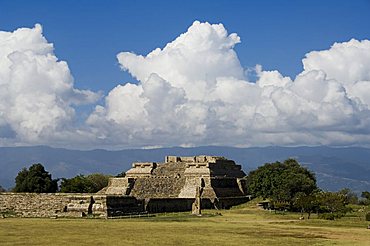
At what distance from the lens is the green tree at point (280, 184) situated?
279 feet

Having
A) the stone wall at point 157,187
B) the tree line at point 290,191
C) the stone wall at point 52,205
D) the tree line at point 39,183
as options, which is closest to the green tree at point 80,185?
the tree line at point 39,183

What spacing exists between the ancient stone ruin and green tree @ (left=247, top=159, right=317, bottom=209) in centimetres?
416

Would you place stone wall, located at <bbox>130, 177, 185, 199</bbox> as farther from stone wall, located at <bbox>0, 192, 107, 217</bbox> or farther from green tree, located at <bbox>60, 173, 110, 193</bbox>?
stone wall, located at <bbox>0, 192, 107, 217</bbox>

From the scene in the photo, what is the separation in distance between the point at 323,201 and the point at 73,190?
128ft

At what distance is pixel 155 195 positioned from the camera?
302 feet

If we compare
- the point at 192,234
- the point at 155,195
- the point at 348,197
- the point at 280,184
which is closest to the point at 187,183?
the point at 155,195

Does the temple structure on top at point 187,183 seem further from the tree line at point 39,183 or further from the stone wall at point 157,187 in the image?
the tree line at point 39,183

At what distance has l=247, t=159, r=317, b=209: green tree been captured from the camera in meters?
85.1

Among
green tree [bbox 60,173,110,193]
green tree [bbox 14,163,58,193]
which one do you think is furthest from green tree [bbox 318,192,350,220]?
green tree [bbox 14,163,58,193]

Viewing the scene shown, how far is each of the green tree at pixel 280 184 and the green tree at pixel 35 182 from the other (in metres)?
28.9

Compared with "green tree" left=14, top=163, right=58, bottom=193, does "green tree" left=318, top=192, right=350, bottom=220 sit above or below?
below

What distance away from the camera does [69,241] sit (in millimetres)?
40625

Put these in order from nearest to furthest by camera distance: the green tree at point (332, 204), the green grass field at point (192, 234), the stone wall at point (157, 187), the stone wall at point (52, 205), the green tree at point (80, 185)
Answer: the green grass field at point (192, 234) → the stone wall at point (52, 205) → the green tree at point (332, 204) → the stone wall at point (157, 187) → the green tree at point (80, 185)

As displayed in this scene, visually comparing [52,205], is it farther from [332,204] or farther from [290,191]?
[332,204]
